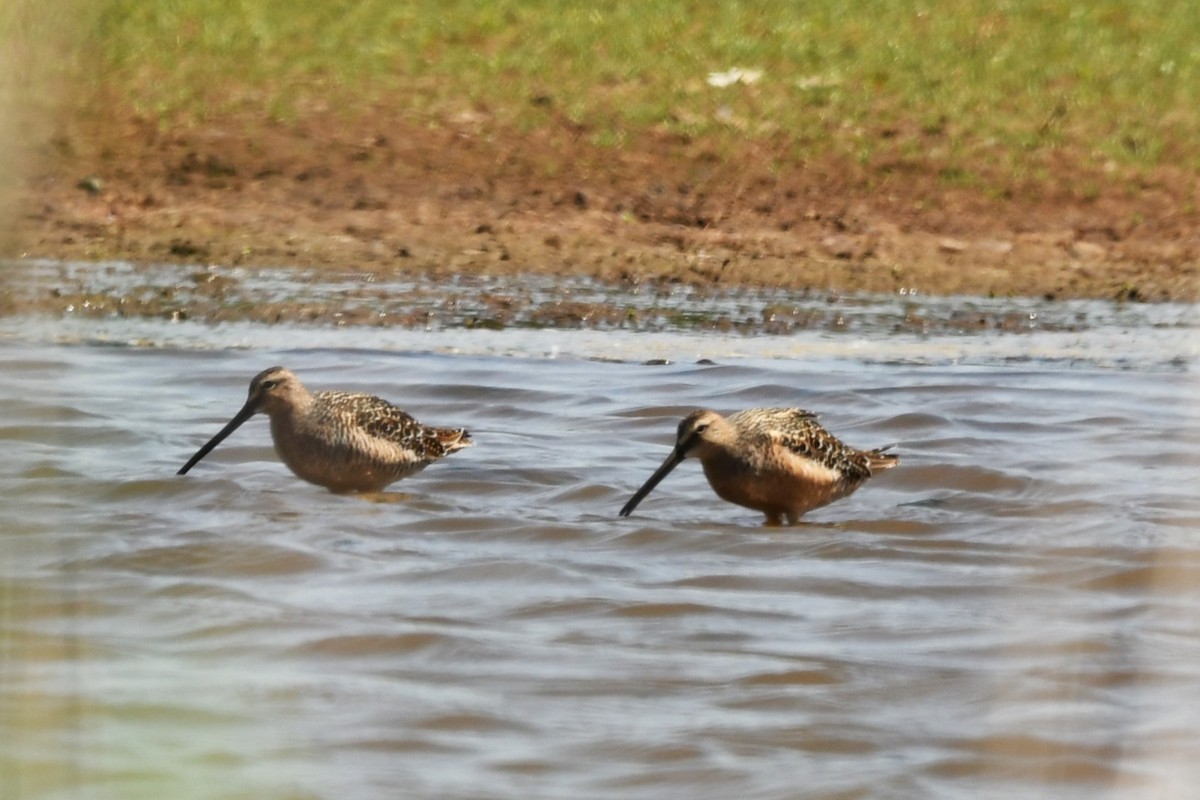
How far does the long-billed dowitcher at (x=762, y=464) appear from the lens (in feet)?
22.7

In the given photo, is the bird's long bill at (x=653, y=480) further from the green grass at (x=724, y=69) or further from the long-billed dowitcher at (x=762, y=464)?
the green grass at (x=724, y=69)

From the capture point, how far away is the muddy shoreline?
12023 mm

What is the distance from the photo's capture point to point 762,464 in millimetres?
6910

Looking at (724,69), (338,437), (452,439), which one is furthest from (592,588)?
(724,69)

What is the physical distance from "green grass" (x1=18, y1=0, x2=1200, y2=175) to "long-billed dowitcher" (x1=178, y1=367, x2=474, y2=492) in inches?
239

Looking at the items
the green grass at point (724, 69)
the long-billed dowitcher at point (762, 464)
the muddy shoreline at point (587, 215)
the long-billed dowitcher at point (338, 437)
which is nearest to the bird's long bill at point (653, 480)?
the long-billed dowitcher at point (762, 464)

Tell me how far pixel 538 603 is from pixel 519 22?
10.7m

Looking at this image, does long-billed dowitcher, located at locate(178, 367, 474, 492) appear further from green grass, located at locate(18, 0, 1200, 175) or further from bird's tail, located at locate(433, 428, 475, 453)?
green grass, located at locate(18, 0, 1200, 175)

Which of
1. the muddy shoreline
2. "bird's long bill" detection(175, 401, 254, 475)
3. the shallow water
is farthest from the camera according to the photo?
the muddy shoreline

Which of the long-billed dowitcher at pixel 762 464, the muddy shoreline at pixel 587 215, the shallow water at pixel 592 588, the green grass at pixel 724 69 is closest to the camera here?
the shallow water at pixel 592 588

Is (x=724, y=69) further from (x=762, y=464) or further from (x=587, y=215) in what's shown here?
(x=762, y=464)

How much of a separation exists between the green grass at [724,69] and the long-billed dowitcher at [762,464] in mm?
6695

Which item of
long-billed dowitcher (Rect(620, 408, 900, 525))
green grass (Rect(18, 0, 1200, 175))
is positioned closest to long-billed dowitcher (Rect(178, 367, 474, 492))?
long-billed dowitcher (Rect(620, 408, 900, 525))

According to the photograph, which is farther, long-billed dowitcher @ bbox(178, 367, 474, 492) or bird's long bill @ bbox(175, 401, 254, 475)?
bird's long bill @ bbox(175, 401, 254, 475)
